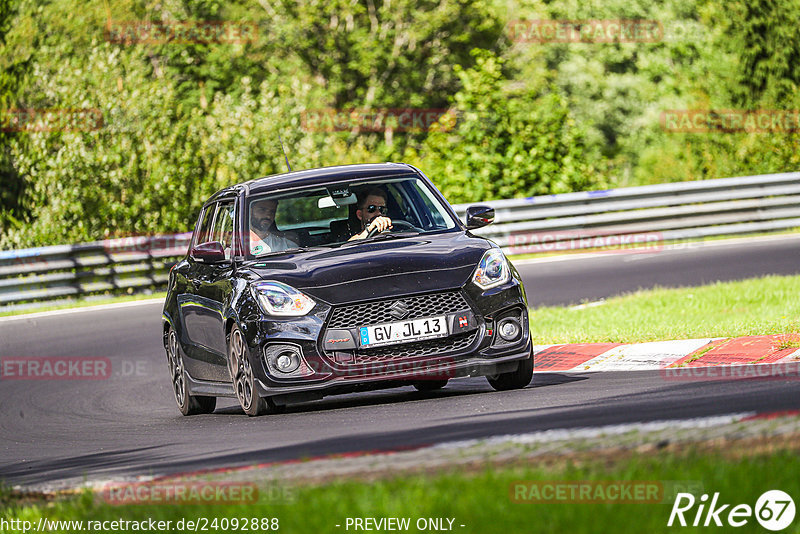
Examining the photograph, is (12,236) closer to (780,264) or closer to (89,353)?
(89,353)

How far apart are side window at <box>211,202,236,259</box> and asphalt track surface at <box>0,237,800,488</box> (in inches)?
49.9

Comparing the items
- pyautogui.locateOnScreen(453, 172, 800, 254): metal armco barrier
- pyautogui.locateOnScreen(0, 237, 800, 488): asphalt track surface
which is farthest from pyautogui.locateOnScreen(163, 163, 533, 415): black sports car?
pyautogui.locateOnScreen(453, 172, 800, 254): metal armco barrier

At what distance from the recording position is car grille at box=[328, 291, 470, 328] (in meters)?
8.59

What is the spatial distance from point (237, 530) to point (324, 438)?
249 centimetres

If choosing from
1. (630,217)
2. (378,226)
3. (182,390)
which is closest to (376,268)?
(378,226)

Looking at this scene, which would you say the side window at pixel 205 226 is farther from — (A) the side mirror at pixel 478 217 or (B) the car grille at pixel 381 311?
(B) the car grille at pixel 381 311

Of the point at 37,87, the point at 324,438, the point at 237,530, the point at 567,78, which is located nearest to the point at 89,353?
the point at 324,438

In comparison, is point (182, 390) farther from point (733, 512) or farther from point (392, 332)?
point (733, 512)

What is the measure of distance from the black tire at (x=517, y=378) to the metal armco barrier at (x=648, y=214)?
13630 millimetres

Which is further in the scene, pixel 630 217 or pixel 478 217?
pixel 630 217

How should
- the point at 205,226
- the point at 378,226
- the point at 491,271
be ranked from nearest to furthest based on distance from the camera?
the point at 491,271, the point at 378,226, the point at 205,226

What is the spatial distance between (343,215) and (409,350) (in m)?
1.65

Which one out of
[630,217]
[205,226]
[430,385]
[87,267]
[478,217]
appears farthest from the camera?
[630,217]

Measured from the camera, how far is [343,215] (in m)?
9.93
